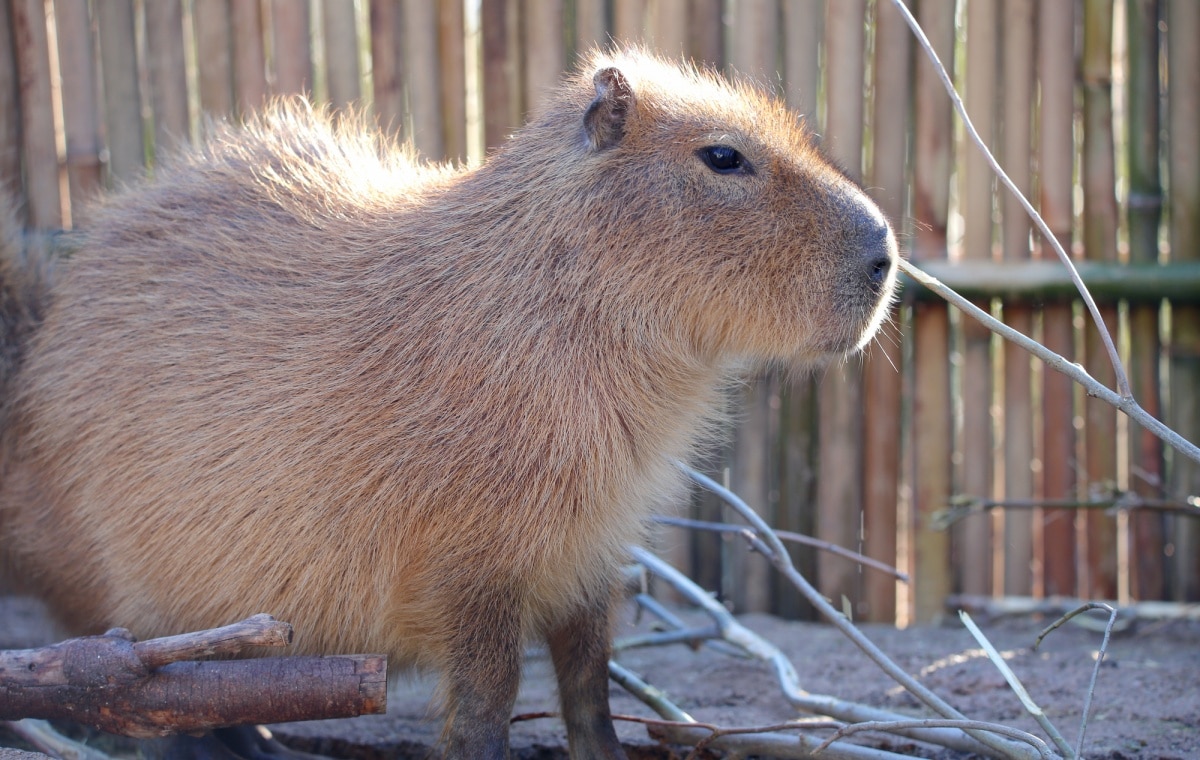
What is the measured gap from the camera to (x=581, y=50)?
4.00 m

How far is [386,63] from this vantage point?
160 inches

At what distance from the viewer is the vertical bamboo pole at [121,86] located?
4.10 meters

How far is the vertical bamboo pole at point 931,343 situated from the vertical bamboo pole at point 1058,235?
0.31 m

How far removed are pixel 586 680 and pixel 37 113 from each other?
2901mm

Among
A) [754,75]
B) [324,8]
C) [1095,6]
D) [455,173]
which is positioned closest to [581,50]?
[754,75]

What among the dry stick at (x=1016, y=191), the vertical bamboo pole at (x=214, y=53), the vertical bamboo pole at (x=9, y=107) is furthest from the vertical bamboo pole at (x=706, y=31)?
the vertical bamboo pole at (x=9, y=107)

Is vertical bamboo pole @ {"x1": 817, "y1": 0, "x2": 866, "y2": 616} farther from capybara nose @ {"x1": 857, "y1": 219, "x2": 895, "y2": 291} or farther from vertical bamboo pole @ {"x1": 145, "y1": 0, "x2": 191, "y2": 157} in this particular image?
vertical bamboo pole @ {"x1": 145, "y1": 0, "x2": 191, "y2": 157}

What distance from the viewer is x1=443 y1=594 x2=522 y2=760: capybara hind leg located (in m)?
2.40

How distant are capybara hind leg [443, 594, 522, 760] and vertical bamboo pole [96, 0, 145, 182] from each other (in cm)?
245

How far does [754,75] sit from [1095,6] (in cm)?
111

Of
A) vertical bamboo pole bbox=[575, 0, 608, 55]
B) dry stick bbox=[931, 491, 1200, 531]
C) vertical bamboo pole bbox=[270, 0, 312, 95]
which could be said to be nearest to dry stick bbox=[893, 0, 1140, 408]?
dry stick bbox=[931, 491, 1200, 531]

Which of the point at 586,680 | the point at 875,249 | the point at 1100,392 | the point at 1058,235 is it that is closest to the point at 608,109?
the point at 875,249

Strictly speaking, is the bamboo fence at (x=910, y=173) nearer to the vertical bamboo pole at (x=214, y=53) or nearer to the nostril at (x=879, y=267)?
the vertical bamboo pole at (x=214, y=53)

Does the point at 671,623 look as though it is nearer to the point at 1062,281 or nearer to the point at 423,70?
the point at 1062,281
